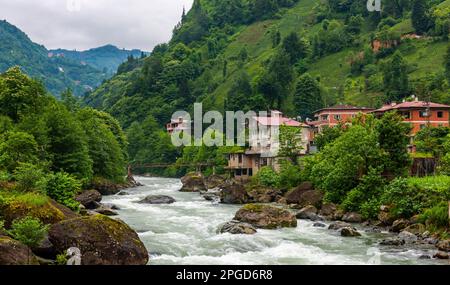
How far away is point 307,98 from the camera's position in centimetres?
11675

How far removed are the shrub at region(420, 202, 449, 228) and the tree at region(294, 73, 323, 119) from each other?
8013 cm

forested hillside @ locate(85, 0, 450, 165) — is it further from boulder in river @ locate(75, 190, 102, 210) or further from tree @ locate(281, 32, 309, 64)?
boulder in river @ locate(75, 190, 102, 210)

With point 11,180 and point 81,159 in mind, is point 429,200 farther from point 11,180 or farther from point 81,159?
point 81,159

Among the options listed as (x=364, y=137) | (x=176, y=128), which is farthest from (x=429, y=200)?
(x=176, y=128)

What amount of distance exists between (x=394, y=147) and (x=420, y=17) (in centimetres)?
9783

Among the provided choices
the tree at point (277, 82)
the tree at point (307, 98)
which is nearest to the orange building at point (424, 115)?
the tree at point (307, 98)

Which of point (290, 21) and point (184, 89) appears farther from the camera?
point (290, 21)

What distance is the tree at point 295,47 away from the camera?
150m

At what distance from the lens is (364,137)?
4725 cm

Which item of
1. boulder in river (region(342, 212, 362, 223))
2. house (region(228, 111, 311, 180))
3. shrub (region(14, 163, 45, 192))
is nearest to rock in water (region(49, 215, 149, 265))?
shrub (region(14, 163, 45, 192))

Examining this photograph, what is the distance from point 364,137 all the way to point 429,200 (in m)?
10.4

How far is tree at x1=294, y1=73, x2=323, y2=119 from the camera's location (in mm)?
116062

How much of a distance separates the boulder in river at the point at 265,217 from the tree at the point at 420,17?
108782 millimetres

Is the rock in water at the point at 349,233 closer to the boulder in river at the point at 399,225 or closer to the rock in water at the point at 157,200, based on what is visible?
the boulder in river at the point at 399,225
